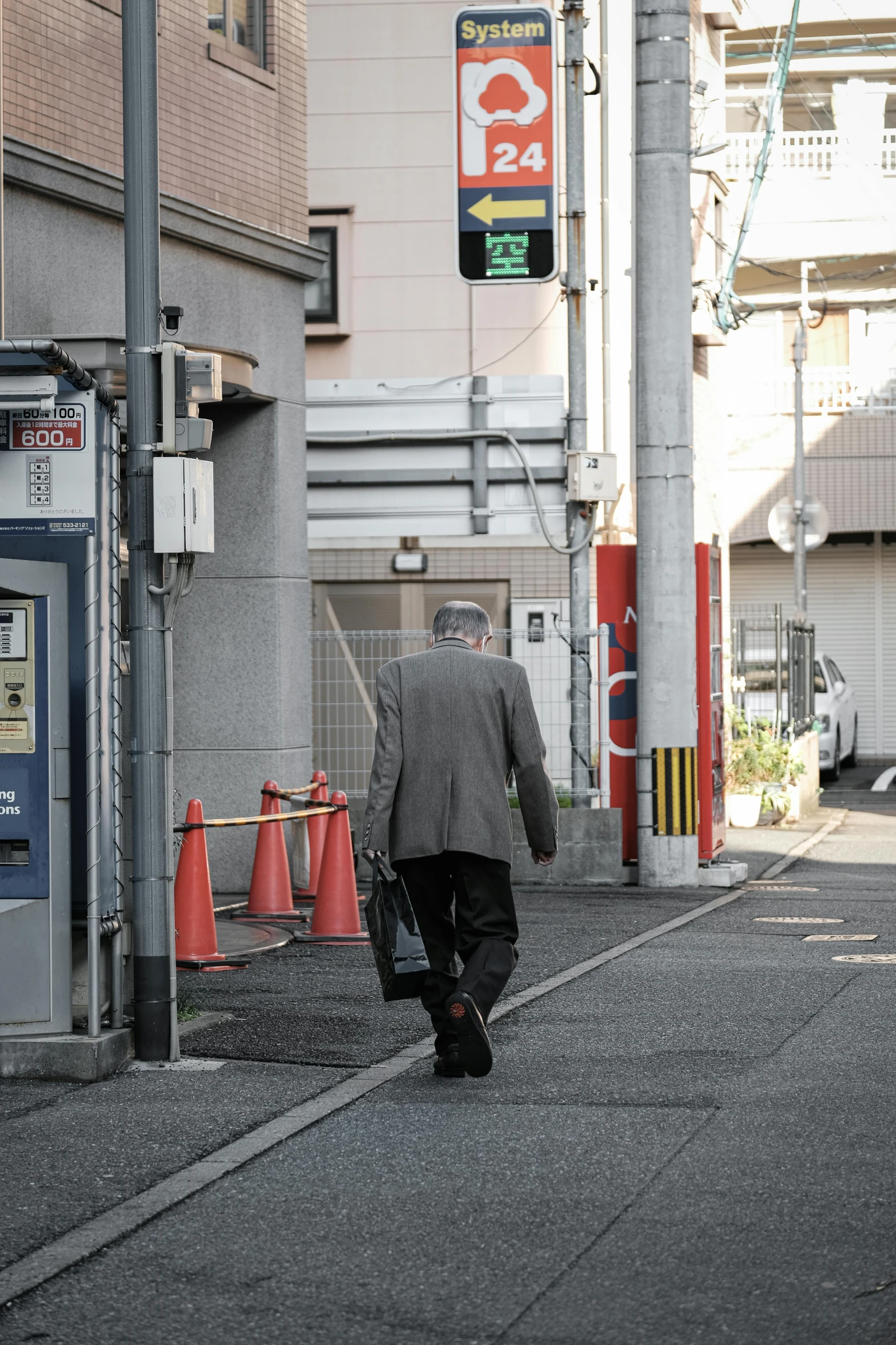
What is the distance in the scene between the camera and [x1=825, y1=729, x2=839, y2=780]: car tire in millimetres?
24203

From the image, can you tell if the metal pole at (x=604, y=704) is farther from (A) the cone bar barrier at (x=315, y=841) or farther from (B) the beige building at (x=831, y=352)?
(B) the beige building at (x=831, y=352)

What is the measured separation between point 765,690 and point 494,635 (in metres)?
10.5

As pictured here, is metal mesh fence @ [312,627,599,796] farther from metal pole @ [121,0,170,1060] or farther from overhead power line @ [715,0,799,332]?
overhead power line @ [715,0,799,332]

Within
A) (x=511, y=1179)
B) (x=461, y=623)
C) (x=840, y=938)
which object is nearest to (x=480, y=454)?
(x=840, y=938)

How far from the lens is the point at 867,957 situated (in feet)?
31.0

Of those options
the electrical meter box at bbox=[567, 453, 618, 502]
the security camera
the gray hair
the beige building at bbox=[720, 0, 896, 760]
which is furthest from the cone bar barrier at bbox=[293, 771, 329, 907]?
the beige building at bbox=[720, 0, 896, 760]

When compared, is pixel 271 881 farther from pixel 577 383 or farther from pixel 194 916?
pixel 577 383

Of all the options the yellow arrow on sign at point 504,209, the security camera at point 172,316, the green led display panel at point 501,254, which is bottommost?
the security camera at point 172,316

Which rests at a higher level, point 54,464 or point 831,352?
point 831,352

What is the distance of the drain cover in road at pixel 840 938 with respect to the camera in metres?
10.1

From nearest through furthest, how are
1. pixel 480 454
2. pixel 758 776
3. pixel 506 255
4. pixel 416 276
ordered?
pixel 506 255, pixel 480 454, pixel 758 776, pixel 416 276

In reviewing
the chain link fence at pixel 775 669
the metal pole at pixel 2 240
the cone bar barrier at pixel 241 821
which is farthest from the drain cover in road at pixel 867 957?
the chain link fence at pixel 775 669

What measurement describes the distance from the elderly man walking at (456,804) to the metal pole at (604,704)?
6391 millimetres

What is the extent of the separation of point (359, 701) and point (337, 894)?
13.3ft
